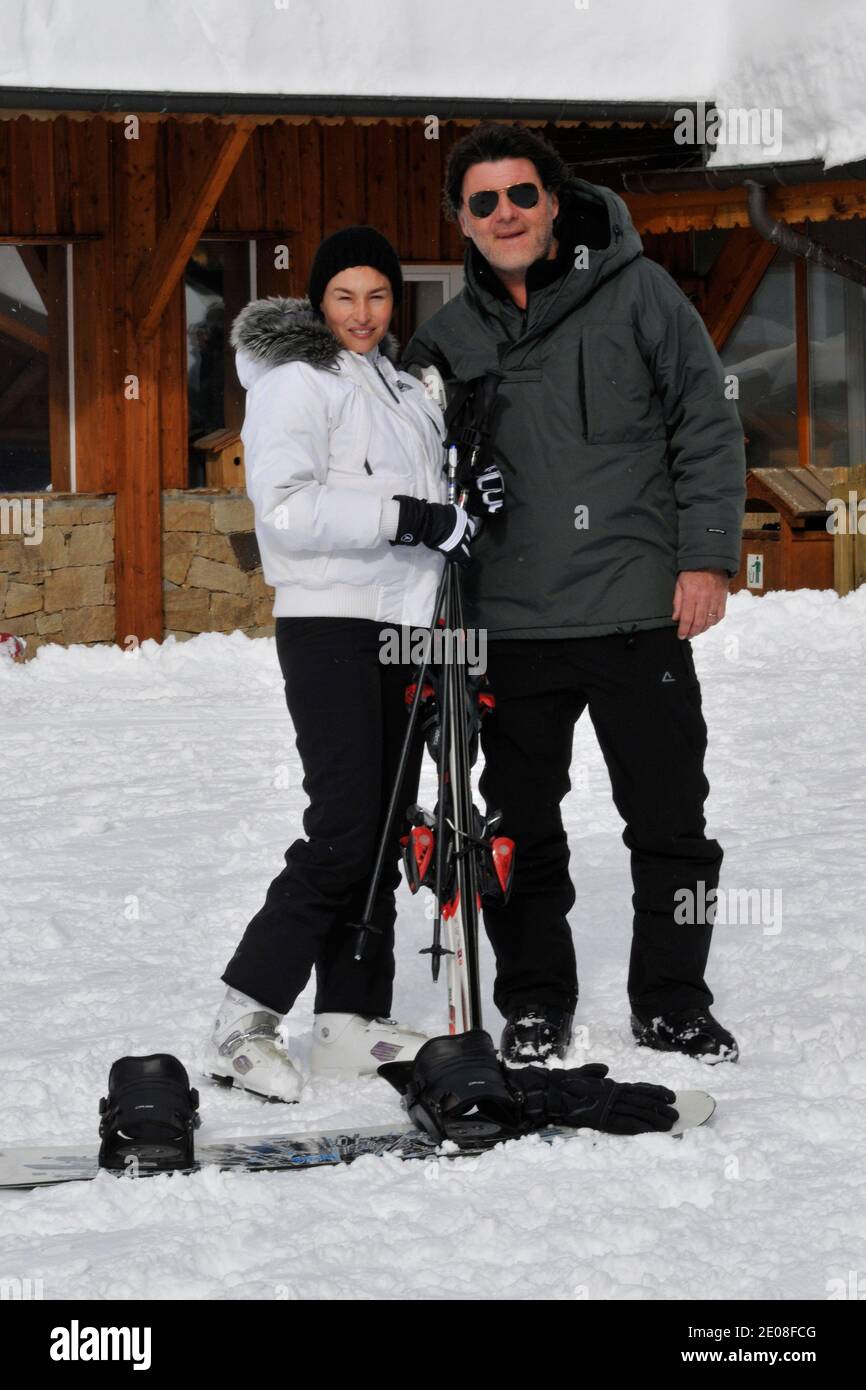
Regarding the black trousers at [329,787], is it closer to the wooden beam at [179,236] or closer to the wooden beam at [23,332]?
the wooden beam at [179,236]

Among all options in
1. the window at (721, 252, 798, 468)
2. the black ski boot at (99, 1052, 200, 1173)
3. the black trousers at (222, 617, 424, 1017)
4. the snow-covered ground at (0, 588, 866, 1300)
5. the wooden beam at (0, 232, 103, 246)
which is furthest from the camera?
the window at (721, 252, 798, 468)

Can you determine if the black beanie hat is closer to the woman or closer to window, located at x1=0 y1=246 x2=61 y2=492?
the woman

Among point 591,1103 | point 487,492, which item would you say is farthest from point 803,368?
point 591,1103

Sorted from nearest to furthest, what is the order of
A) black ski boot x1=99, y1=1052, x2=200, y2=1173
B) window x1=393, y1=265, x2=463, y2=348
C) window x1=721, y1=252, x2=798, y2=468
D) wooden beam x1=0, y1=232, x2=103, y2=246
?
1. black ski boot x1=99, y1=1052, x2=200, y2=1173
2. wooden beam x1=0, y1=232, x2=103, y2=246
3. window x1=393, y1=265, x2=463, y2=348
4. window x1=721, y1=252, x2=798, y2=468

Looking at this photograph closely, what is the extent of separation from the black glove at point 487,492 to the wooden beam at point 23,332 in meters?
8.04

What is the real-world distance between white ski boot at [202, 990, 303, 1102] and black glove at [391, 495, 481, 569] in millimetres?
962

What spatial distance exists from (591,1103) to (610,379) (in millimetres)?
1422

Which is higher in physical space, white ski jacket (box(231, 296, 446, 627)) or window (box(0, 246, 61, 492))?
window (box(0, 246, 61, 492))

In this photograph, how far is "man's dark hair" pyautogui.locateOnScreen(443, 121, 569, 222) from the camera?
12.4ft

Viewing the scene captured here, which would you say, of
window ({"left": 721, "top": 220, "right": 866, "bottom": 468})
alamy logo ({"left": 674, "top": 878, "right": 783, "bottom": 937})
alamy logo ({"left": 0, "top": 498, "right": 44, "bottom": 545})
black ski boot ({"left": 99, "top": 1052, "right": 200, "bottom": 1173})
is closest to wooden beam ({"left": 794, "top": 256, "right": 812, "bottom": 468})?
window ({"left": 721, "top": 220, "right": 866, "bottom": 468})

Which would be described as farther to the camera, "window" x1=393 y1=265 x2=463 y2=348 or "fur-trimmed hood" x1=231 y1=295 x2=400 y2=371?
"window" x1=393 y1=265 x2=463 y2=348

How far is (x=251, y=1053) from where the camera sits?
368 cm

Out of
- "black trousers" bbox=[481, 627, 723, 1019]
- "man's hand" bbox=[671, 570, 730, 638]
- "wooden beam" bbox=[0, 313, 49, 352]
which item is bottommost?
"black trousers" bbox=[481, 627, 723, 1019]

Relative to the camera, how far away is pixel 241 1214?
2965mm
